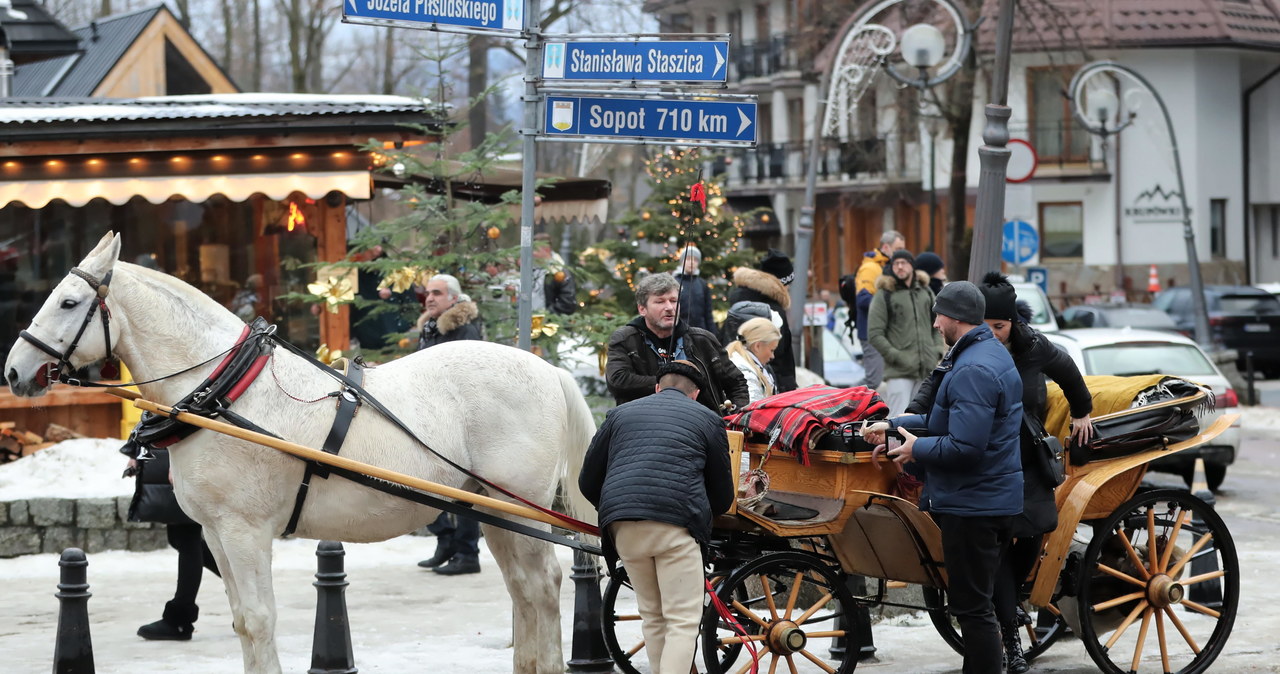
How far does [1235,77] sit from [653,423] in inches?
1640

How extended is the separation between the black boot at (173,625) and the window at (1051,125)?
1529 inches

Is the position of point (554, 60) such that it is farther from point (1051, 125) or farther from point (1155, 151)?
point (1051, 125)

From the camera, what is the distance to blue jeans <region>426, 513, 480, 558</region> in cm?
1125

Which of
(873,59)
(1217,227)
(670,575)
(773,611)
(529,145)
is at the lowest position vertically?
(773,611)

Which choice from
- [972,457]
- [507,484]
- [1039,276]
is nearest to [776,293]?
[507,484]

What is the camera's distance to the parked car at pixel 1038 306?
67.9 feet

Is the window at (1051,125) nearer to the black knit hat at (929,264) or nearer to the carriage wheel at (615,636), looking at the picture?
the black knit hat at (929,264)

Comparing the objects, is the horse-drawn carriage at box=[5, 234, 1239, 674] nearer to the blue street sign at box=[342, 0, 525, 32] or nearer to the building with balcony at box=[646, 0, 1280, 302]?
the blue street sign at box=[342, 0, 525, 32]

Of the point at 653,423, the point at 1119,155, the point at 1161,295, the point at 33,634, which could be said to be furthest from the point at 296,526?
the point at 1119,155

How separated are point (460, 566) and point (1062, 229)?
36.8 m

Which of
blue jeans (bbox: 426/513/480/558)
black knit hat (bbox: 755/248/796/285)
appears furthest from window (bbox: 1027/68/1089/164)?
blue jeans (bbox: 426/513/480/558)

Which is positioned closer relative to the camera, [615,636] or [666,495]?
[666,495]

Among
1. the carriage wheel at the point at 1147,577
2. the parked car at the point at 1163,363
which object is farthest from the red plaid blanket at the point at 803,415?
the parked car at the point at 1163,363

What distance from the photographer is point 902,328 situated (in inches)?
519
